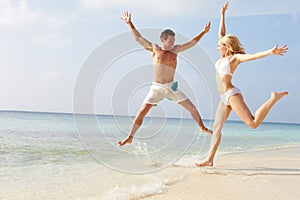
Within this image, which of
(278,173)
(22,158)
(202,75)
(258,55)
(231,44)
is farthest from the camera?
(22,158)

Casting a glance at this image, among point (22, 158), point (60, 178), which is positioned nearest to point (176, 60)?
point (60, 178)

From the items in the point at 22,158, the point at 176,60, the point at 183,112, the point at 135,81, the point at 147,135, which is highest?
the point at 176,60

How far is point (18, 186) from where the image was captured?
697 centimetres

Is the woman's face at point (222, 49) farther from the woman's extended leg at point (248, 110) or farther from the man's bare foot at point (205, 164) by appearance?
the man's bare foot at point (205, 164)

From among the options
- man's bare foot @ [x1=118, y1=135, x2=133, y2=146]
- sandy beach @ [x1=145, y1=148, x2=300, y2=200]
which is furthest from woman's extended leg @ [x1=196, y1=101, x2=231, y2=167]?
man's bare foot @ [x1=118, y1=135, x2=133, y2=146]

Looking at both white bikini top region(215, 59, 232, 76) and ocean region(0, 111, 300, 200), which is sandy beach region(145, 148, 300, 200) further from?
white bikini top region(215, 59, 232, 76)

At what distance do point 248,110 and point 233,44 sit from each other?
1206mm

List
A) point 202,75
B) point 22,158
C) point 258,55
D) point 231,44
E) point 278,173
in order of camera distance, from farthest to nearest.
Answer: point 22,158, point 278,173, point 202,75, point 231,44, point 258,55

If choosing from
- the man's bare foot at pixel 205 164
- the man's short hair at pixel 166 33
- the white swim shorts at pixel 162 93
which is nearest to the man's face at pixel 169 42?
the man's short hair at pixel 166 33

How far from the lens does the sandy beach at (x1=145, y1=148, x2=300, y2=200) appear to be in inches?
230

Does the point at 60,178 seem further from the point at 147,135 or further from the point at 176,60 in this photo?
the point at 176,60

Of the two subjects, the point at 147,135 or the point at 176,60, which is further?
the point at 147,135

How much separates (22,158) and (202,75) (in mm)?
6581

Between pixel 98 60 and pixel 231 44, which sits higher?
pixel 231 44
